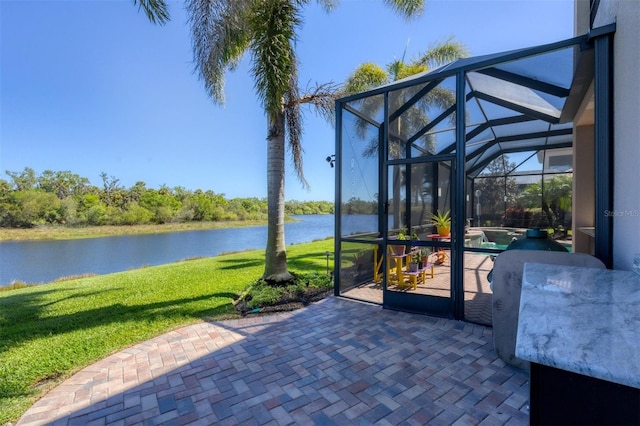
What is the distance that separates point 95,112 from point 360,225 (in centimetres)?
2666

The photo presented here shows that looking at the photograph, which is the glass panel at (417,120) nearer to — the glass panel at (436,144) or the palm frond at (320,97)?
the glass panel at (436,144)

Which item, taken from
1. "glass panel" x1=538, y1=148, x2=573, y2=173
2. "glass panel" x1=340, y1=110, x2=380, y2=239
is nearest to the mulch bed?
"glass panel" x1=340, y1=110, x2=380, y2=239

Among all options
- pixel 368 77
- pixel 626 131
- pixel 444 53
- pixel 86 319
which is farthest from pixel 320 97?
pixel 444 53

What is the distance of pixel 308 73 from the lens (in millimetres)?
5910

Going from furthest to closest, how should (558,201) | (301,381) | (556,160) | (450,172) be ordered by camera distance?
(556,160) < (558,201) < (450,172) < (301,381)

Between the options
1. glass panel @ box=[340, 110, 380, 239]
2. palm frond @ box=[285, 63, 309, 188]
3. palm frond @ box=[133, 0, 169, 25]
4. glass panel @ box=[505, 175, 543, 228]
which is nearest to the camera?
palm frond @ box=[133, 0, 169, 25]

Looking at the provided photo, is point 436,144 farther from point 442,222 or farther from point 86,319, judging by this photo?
point 86,319

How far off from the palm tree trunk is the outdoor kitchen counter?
4.50m

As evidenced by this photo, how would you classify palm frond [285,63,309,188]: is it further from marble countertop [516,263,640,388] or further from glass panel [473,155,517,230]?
marble countertop [516,263,640,388]

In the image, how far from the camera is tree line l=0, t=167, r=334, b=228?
2866 centimetres

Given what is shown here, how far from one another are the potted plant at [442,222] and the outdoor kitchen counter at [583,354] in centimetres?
248

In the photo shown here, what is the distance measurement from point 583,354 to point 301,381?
205 centimetres

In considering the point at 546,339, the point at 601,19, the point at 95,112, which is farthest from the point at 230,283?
the point at 95,112

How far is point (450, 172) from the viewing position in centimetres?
375
